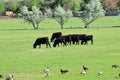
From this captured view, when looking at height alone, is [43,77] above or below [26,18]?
above

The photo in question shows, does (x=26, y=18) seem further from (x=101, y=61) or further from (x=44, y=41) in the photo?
(x=101, y=61)

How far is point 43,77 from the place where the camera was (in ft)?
78.0

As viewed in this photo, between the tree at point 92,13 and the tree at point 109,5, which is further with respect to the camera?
the tree at point 109,5

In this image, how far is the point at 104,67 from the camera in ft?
89.7

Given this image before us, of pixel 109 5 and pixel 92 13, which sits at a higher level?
pixel 92 13

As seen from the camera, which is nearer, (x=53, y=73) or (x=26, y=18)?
(x=53, y=73)

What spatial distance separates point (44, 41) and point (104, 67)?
20268 millimetres

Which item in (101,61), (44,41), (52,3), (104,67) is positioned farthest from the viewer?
(52,3)

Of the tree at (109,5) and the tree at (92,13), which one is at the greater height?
the tree at (92,13)

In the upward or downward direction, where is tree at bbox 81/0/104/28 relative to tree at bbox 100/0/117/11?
upward

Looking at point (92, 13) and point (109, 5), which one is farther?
point (109, 5)

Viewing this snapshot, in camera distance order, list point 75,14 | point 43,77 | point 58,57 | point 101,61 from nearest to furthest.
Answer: point 43,77 < point 101,61 < point 58,57 < point 75,14

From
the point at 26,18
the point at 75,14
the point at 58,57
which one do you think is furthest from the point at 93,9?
the point at 58,57

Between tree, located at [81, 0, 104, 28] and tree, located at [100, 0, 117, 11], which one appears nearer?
tree, located at [81, 0, 104, 28]
